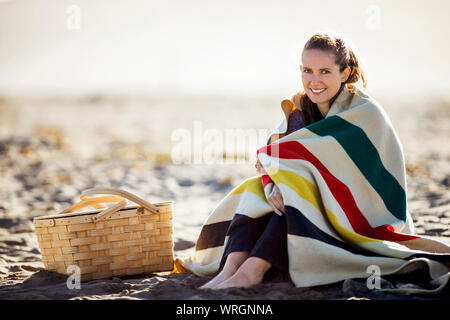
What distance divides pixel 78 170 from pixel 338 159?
582 centimetres

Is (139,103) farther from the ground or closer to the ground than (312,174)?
farther from the ground

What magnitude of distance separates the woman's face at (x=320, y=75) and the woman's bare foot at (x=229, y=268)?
3.29 ft

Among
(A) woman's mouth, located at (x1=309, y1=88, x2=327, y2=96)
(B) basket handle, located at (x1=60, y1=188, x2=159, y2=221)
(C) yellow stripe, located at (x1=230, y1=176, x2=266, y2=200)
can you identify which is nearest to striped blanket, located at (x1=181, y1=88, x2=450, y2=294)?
(C) yellow stripe, located at (x1=230, y1=176, x2=266, y2=200)

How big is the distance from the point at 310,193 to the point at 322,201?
10 centimetres

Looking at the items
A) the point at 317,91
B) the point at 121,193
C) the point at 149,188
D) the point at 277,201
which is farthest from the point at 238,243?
the point at 149,188

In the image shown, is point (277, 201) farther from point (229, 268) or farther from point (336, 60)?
point (336, 60)

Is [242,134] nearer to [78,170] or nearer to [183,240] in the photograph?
[78,170]

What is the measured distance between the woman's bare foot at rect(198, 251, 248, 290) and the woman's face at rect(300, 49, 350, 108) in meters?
1.00

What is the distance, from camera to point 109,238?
293 cm

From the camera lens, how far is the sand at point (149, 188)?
2420mm

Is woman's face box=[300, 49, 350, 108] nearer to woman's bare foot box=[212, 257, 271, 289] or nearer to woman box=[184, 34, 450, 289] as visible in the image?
woman box=[184, 34, 450, 289]

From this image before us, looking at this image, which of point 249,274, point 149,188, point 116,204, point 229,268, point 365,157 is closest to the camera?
point 249,274

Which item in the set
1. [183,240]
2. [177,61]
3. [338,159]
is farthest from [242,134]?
[177,61]

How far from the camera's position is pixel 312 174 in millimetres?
2668
